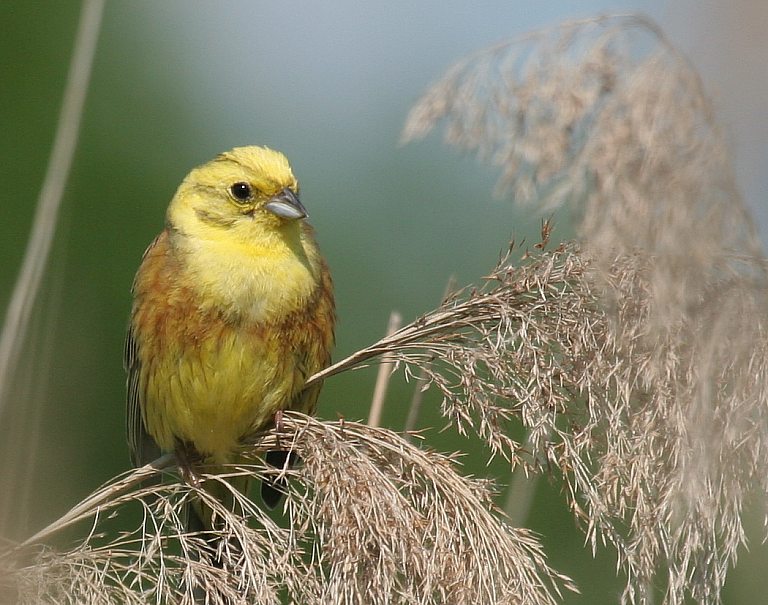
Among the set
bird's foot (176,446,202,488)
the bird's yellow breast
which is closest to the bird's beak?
the bird's yellow breast

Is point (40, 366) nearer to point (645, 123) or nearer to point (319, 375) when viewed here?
point (319, 375)

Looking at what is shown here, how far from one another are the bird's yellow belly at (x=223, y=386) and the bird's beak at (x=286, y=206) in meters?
0.39

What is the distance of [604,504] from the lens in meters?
2.27

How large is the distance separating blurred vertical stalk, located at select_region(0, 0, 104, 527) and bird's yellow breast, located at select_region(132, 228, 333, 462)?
2.81ft

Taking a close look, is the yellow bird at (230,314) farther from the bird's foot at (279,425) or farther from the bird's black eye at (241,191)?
the bird's foot at (279,425)

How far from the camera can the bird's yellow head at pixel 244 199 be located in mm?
3402

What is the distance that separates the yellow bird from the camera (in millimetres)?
3225

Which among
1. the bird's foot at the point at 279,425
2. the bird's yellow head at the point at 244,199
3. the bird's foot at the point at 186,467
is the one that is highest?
the bird's yellow head at the point at 244,199

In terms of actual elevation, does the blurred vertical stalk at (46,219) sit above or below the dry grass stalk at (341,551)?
above

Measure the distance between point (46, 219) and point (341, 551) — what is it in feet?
3.13

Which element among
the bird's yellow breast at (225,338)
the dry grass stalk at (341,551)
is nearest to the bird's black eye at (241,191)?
the bird's yellow breast at (225,338)

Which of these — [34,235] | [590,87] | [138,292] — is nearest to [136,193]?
[138,292]

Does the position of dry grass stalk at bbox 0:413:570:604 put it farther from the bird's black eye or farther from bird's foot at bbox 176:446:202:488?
the bird's black eye

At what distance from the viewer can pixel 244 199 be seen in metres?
3.45
